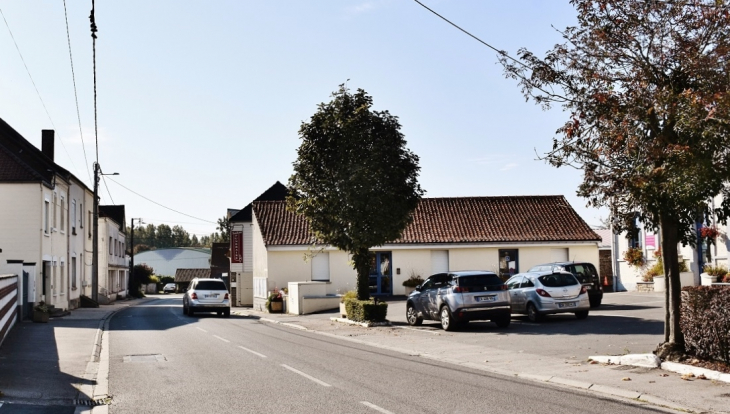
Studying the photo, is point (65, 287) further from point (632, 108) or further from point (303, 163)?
point (632, 108)

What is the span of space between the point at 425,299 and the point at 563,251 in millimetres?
20246

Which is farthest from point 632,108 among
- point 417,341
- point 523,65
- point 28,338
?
point 28,338

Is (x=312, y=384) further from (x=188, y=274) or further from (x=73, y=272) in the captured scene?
(x=188, y=274)

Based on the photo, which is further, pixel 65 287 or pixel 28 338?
pixel 65 287

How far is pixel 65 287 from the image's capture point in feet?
125

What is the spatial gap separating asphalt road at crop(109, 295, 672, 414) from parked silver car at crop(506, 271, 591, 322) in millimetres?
5211

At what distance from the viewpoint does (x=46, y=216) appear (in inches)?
1337

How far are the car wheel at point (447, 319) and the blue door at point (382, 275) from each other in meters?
20.3

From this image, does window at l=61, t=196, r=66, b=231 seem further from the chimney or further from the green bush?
the green bush

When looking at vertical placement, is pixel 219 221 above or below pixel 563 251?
above

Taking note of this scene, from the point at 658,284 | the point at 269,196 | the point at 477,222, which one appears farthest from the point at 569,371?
the point at 269,196

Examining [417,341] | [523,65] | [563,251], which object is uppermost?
[523,65]

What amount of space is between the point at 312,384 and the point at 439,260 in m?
31.2

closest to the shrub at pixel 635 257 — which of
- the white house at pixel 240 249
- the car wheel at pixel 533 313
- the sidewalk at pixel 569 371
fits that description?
the car wheel at pixel 533 313
